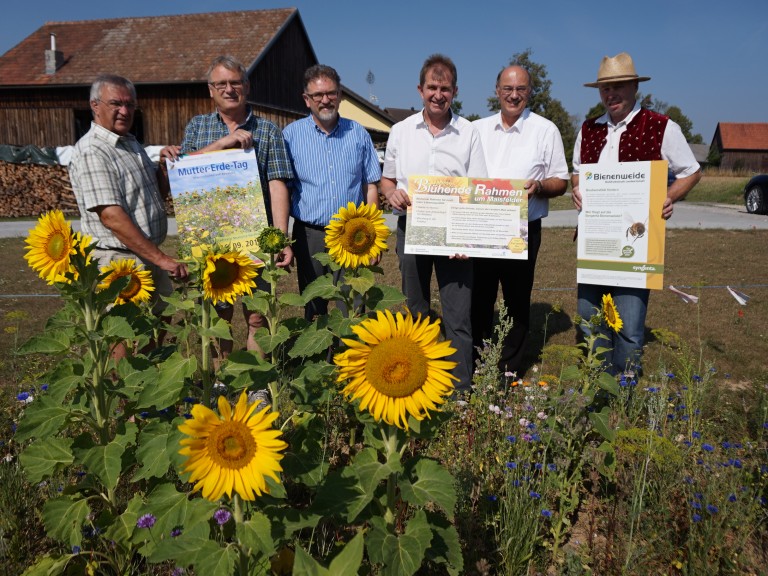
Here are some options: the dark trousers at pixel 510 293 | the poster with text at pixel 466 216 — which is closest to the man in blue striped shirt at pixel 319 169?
the poster with text at pixel 466 216

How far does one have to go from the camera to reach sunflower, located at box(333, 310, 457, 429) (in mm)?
1690

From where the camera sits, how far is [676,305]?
759 cm

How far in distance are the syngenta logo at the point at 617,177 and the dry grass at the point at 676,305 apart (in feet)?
3.36

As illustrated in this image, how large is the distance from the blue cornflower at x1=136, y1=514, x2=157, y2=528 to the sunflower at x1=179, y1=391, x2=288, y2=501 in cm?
68

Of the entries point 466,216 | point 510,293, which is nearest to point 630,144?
point 466,216

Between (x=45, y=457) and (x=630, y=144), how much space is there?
3725mm

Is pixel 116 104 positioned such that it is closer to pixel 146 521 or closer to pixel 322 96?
pixel 322 96

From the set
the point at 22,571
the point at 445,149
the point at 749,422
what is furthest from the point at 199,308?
the point at 749,422

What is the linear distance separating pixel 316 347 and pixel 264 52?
2715 cm

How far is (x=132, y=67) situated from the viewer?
25969mm

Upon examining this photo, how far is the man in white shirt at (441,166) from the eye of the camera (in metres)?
3.92

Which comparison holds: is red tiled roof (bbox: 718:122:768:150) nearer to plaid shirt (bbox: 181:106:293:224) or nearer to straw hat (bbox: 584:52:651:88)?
straw hat (bbox: 584:52:651:88)

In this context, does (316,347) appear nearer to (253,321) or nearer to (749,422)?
(253,321)

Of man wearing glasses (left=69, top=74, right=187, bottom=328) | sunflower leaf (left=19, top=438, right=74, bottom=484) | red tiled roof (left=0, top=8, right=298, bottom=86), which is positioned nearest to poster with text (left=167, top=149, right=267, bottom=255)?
man wearing glasses (left=69, top=74, right=187, bottom=328)
